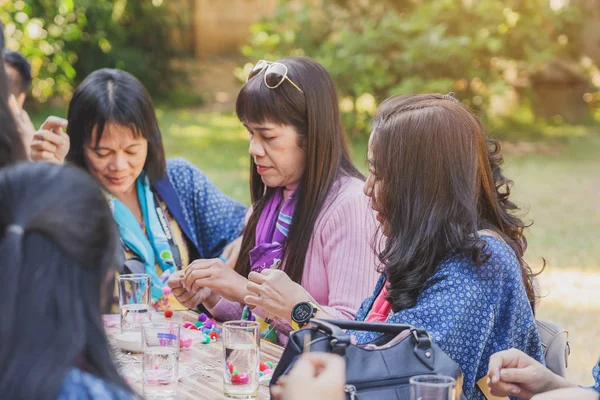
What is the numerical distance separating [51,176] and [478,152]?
4.47ft

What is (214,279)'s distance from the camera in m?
2.96

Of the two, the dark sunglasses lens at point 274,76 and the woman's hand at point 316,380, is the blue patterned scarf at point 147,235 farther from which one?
the woman's hand at point 316,380

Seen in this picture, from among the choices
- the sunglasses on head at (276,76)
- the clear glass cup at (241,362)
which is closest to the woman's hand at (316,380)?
the clear glass cup at (241,362)

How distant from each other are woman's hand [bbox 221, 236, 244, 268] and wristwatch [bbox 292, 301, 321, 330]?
3.26 feet

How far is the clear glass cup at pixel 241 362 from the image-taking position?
2.17 metres

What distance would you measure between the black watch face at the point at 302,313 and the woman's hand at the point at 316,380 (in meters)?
0.96

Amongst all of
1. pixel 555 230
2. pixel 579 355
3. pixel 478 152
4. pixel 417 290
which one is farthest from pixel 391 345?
pixel 555 230

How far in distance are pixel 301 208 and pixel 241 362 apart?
1.10 meters

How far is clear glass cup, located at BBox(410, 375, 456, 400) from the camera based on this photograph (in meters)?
1.73

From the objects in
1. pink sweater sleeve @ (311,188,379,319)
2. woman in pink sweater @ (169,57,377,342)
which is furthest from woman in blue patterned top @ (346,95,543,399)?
woman in pink sweater @ (169,57,377,342)

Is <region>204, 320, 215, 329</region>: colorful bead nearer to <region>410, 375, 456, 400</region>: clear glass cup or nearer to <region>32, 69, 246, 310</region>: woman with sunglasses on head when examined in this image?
<region>32, 69, 246, 310</region>: woman with sunglasses on head

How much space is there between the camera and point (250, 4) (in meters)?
18.9

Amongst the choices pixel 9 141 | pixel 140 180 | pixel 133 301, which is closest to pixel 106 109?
pixel 140 180

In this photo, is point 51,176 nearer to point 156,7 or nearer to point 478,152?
point 478,152
